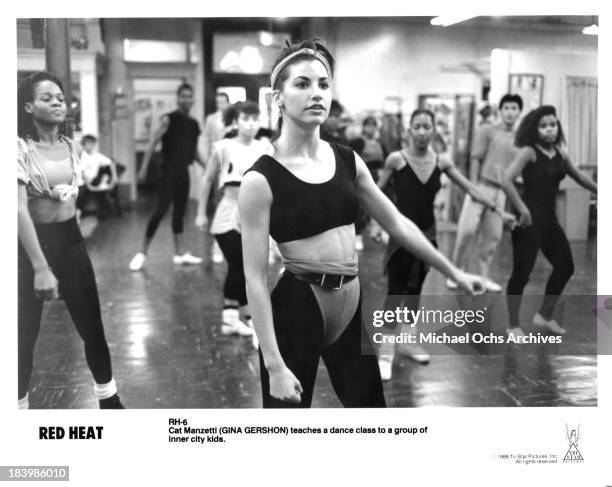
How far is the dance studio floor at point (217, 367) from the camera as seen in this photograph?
3.02 m

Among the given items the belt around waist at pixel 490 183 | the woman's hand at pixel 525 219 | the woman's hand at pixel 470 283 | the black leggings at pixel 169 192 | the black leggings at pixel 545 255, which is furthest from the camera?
the black leggings at pixel 169 192

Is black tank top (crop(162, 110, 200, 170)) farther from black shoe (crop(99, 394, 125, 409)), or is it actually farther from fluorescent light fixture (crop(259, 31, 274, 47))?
black shoe (crop(99, 394, 125, 409))

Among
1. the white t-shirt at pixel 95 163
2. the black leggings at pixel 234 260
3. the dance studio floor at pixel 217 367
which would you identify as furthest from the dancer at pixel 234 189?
the white t-shirt at pixel 95 163

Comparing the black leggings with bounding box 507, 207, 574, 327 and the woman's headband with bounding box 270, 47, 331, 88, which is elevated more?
the woman's headband with bounding box 270, 47, 331, 88

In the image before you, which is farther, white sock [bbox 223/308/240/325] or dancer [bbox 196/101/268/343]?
white sock [bbox 223/308/240/325]

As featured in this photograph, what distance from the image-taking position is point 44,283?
9.24 ft

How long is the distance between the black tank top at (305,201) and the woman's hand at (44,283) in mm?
968

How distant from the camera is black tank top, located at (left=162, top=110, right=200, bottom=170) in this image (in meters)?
5.19

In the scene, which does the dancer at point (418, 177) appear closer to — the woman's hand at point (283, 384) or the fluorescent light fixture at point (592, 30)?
the fluorescent light fixture at point (592, 30)

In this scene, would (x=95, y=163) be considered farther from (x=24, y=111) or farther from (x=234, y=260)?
(x=24, y=111)
